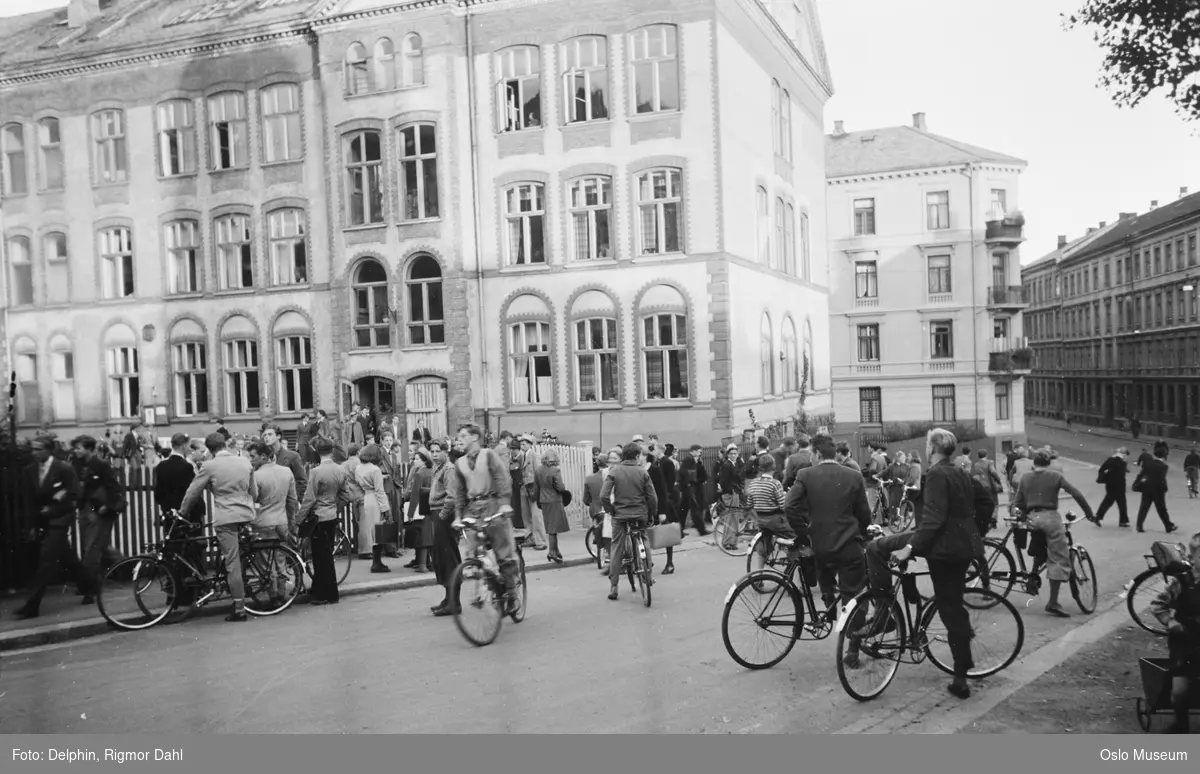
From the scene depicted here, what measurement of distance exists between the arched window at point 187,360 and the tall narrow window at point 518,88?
10.8 m

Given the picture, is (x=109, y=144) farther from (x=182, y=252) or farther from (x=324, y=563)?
(x=324, y=563)

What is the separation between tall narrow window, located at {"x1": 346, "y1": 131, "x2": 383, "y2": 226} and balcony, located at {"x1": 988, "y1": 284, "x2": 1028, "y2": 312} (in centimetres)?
1652

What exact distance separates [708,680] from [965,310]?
867 cm

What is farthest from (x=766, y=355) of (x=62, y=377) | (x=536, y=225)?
(x=62, y=377)

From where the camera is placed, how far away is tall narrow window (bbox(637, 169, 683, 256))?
978 inches

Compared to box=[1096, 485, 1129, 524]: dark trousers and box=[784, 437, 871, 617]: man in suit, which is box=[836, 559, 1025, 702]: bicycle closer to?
box=[784, 437, 871, 617]: man in suit

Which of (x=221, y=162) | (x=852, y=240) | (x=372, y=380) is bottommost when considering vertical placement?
(x=372, y=380)

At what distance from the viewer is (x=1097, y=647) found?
319 inches

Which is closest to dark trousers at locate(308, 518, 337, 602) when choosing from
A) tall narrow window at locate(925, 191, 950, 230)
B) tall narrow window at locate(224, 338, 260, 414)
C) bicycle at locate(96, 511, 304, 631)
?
bicycle at locate(96, 511, 304, 631)

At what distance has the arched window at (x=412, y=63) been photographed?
2325cm

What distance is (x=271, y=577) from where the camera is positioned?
10.2 m

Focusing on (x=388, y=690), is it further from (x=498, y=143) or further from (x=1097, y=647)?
(x=498, y=143)

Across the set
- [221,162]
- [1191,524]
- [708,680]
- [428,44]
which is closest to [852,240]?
[1191,524]

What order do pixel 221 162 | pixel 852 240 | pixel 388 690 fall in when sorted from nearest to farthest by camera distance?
pixel 388 690, pixel 221 162, pixel 852 240
